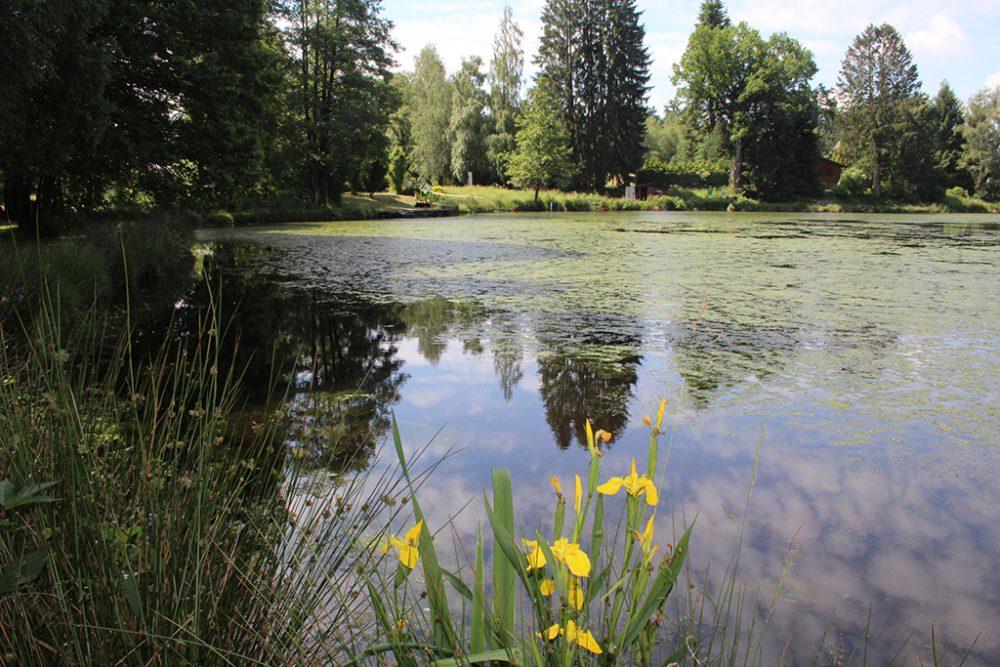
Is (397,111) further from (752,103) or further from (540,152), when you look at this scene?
(752,103)

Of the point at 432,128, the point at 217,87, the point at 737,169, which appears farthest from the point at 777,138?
the point at 217,87

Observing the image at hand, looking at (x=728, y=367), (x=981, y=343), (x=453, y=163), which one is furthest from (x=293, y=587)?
(x=453, y=163)

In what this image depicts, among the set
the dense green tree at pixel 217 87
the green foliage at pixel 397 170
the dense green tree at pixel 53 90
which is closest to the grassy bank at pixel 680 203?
the green foliage at pixel 397 170

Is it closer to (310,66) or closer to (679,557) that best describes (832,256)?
(679,557)

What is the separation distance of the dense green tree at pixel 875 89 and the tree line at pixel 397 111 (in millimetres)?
126

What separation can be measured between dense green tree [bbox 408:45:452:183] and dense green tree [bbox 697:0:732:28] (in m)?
20.0

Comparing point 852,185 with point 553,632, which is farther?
point 852,185

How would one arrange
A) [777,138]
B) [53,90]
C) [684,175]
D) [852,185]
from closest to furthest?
[53,90]
[777,138]
[852,185]
[684,175]

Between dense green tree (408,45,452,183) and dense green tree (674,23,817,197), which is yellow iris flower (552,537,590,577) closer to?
Result: dense green tree (408,45,452,183)

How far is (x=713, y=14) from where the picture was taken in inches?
1981

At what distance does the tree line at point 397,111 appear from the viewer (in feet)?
35.1

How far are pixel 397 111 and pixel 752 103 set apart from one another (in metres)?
22.0

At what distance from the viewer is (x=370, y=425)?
158 inches

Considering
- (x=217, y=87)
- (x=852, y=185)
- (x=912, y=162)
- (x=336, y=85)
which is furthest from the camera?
(x=852, y=185)
